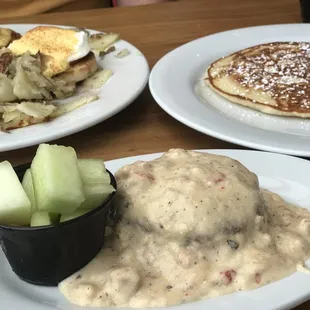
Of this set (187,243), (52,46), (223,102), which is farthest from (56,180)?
(52,46)

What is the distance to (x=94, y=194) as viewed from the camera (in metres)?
0.89

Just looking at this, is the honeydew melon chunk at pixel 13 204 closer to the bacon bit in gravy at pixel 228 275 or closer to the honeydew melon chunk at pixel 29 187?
the honeydew melon chunk at pixel 29 187

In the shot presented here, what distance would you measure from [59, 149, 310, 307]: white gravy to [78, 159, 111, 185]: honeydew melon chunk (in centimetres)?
5

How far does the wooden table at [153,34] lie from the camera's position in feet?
4.63

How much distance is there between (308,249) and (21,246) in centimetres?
44

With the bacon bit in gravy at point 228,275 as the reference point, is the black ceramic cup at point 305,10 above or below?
below

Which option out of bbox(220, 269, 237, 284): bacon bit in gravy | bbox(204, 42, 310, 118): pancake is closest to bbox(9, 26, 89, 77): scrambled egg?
bbox(204, 42, 310, 118): pancake

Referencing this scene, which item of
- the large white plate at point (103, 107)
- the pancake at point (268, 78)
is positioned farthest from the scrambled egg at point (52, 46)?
the pancake at point (268, 78)

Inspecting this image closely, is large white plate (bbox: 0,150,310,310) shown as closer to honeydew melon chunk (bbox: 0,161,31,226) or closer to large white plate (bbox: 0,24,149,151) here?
honeydew melon chunk (bbox: 0,161,31,226)

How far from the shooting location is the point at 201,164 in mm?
963

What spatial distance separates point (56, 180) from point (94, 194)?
61 millimetres

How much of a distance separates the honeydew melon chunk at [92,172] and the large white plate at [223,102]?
0.41 metres

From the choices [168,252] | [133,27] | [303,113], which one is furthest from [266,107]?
[133,27]

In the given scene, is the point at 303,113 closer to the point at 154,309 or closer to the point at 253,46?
the point at 253,46
